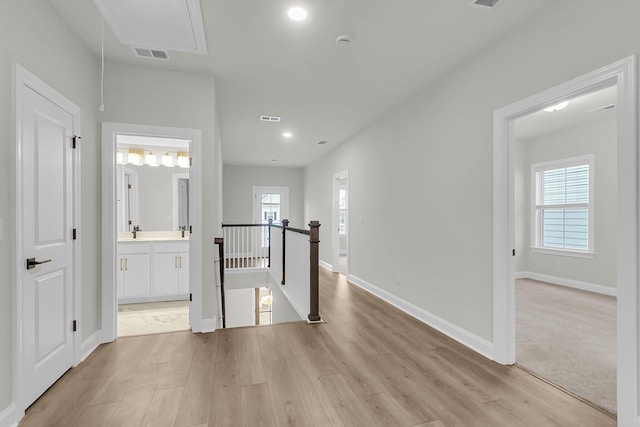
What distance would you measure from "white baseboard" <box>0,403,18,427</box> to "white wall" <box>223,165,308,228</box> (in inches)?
287

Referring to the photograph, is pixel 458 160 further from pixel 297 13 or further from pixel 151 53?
pixel 151 53

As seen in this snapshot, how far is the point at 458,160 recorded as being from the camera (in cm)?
315

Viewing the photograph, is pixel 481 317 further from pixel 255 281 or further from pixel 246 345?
pixel 255 281

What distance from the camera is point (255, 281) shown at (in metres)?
6.48

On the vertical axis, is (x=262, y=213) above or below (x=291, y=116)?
below

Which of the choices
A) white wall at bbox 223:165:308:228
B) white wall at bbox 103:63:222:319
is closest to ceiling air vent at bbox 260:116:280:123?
white wall at bbox 103:63:222:319

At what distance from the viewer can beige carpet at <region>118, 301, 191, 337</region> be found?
3.81 meters

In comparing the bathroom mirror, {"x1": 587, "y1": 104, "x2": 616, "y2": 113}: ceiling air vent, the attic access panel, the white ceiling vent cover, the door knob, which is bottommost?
the door knob

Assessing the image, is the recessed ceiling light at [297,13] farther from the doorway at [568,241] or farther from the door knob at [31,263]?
the doorway at [568,241]

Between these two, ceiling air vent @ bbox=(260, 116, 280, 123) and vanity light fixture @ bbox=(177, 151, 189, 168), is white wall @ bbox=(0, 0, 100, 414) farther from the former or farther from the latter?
vanity light fixture @ bbox=(177, 151, 189, 168)

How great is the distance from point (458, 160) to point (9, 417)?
3939 millimetres

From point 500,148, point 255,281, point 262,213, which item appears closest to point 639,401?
point 500,148

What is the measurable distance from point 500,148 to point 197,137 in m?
2.95

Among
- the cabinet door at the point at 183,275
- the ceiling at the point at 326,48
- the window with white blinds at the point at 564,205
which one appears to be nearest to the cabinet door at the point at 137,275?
the cabinet door at the point at 183,275
